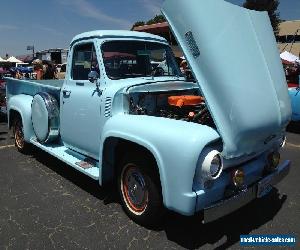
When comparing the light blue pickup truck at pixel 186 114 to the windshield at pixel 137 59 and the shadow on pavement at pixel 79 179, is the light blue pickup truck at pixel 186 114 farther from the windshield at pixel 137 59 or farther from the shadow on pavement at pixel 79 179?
the shadow on pavement at pixel 79 179

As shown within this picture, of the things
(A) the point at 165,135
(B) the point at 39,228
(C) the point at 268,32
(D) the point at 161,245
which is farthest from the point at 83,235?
(C) the point at 268,32

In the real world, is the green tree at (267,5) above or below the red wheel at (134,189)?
above

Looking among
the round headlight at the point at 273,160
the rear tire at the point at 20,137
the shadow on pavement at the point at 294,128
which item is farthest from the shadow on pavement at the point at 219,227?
the shadow on pavement at the point at 294,128

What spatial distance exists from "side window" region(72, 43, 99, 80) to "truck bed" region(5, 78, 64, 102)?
1.77 feet

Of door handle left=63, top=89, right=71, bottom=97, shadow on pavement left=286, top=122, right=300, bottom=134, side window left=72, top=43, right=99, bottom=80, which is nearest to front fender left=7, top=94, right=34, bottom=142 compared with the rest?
door handle left=63, top=89, right=71, bottom=97

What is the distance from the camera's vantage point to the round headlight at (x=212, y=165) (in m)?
3.17

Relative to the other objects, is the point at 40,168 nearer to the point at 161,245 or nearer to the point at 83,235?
the point at 83,235

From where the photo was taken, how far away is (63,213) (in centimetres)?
429

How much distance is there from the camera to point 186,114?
14.0ft

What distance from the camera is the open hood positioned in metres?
3.30

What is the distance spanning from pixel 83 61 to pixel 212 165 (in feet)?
8.86

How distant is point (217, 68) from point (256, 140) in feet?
2.68

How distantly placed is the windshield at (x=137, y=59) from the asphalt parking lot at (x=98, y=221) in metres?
1.68

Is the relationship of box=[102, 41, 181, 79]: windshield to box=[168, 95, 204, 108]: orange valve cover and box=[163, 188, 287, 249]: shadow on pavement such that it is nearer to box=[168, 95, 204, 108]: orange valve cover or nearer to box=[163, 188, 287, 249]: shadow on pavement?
box=[168, 95, 204, 108]: orange valve cover
